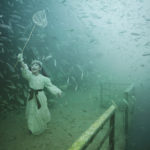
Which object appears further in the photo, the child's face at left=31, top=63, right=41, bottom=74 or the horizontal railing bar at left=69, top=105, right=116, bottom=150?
the child's face at left=31, top=63, right=41, bottom=74

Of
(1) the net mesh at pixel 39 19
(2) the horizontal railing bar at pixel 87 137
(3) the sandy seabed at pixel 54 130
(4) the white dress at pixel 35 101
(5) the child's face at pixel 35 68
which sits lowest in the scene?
(3) the sandy seabed at pixel 54 130

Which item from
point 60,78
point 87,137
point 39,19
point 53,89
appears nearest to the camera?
point 87,137

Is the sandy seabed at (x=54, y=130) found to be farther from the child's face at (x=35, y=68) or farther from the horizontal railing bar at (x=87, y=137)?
the horizontal railing bar at (x=87, y=137)

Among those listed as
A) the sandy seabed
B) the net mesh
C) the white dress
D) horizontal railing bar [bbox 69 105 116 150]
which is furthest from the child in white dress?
horizontal railing bar [bbox 69 105 116 150]

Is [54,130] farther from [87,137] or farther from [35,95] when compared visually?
[87,137]

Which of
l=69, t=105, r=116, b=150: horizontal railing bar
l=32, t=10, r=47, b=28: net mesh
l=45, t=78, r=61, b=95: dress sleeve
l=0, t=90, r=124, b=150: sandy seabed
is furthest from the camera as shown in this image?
l=32, t=10, r=47, b=28: net mesh

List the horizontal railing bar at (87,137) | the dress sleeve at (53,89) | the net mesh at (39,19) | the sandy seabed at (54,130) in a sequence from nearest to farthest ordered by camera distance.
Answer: the horizontal railing bar at (87,137), the sandy seabed at (54,130), the dress sleeve at (53,89), the net mesh at (39,19)

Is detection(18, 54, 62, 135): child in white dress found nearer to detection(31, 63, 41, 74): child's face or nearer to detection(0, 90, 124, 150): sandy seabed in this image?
detection(31, 63, 41, 74): child's face

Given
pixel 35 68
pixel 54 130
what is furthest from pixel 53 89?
pixel 54 130

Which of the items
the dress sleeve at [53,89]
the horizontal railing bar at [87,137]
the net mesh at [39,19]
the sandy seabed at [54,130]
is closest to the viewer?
the horizontal railing bar at [87,137]

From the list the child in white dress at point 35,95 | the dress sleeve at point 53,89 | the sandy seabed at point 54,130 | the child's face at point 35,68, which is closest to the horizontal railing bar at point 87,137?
the sandy seabed at point 54,130

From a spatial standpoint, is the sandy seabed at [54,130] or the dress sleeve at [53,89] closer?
the sandy seabed at [54,130]

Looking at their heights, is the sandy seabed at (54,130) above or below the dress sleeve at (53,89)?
below

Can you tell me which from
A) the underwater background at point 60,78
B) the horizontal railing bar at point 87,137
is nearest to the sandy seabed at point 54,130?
the underwater background at point 60,78
